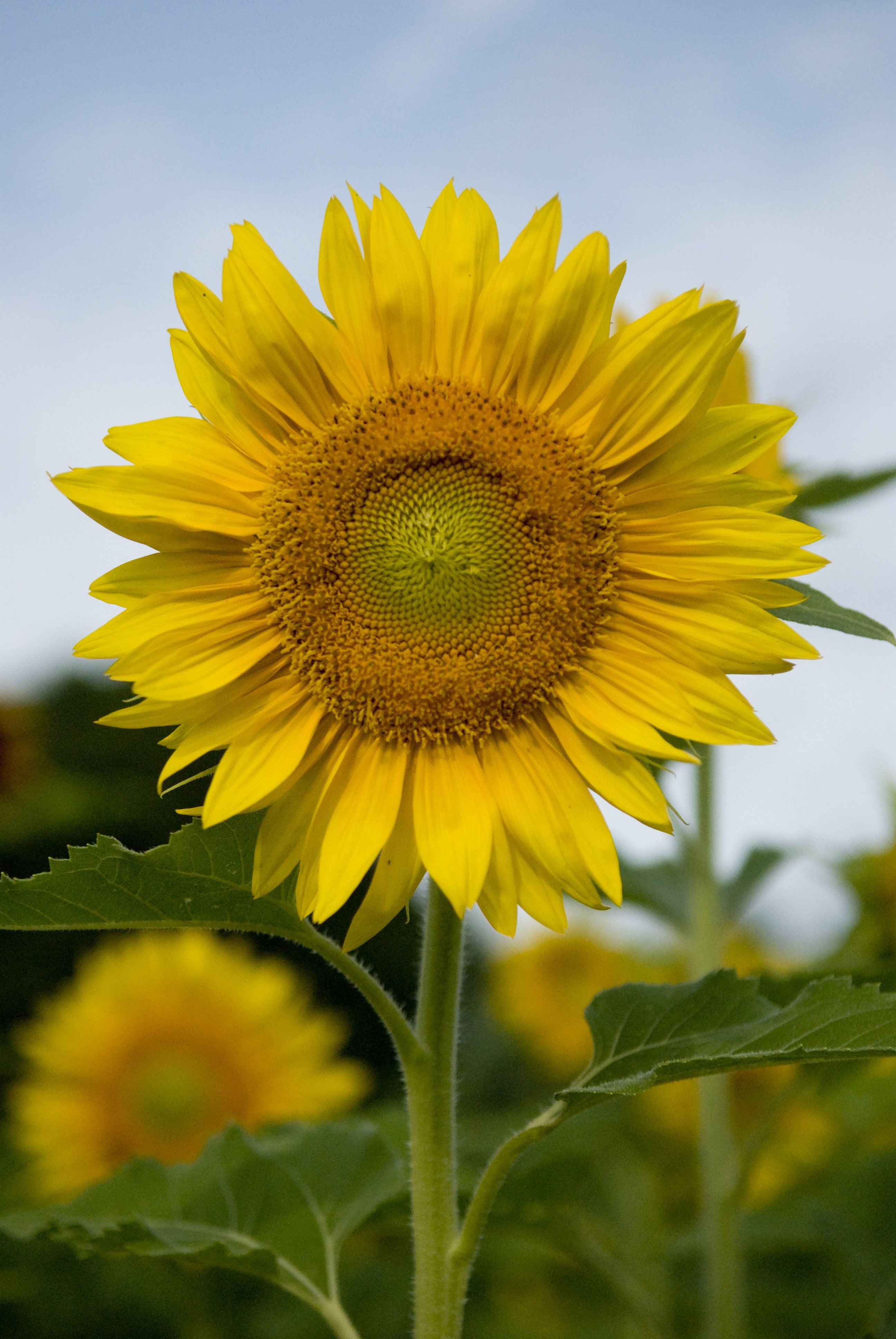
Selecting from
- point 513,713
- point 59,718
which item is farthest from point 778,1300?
point 59,718

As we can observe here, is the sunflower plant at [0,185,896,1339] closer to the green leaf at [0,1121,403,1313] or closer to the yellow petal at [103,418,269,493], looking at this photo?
the yellow petal at [103,418,269,493]

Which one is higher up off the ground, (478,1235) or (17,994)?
(17,994)

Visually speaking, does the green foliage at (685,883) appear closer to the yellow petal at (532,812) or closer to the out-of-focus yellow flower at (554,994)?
the yellow petal at (532,812)

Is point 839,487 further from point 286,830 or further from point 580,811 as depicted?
point 286,830

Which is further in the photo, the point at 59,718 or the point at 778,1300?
the point at 59,718

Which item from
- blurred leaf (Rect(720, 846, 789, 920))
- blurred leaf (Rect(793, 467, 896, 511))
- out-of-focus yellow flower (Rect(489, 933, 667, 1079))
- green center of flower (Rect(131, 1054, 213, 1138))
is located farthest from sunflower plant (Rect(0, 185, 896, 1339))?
out-of-focus yellow flower (Rect(489, 933, 667, 1079))

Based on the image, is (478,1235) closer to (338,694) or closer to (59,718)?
(338,694)
